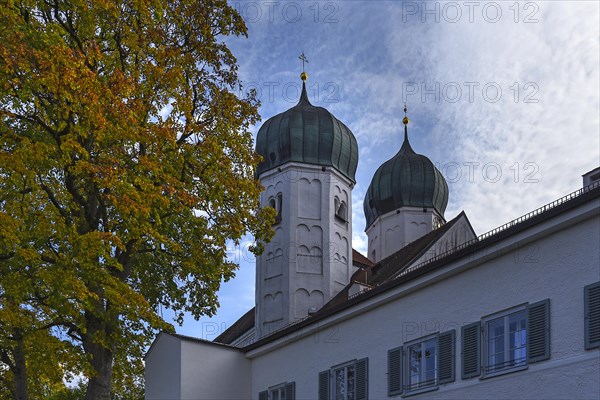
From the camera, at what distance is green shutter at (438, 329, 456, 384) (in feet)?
61.4

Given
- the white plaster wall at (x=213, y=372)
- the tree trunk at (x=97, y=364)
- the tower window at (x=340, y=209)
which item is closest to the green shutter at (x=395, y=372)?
the tree trunk at (x=97, y=364)

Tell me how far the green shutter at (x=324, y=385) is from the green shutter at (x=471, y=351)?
5634 mm

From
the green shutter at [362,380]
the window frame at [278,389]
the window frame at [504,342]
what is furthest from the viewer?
the window frame at [278,389]

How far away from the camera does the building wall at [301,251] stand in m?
42.9

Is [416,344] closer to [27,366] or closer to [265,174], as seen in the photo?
[27,366]

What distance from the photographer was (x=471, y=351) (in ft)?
59.5

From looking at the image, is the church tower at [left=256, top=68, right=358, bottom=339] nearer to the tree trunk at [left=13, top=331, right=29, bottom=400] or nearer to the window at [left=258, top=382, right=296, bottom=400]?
the window at [left=258, top=382, right=296, bottom=400]

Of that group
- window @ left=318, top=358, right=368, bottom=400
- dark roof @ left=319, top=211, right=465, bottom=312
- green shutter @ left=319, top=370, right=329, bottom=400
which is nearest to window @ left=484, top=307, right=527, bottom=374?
window @ left=318, top=358, right=368, bottom=400

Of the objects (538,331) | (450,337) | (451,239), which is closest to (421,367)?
(450,337)

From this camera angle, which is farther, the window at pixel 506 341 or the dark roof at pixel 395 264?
the dark roof at pixel 395 264

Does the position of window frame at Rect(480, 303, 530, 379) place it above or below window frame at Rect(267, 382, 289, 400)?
above

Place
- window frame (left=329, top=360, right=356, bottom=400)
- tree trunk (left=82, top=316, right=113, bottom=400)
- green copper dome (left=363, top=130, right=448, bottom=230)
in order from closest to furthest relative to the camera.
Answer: tree trunk (left=82, top=316, right=113, bottom=400)
window frame (left=329, top=360, right=356, bottom=400)
green copper dome (left=363, top=130, right=448, bottom=230)

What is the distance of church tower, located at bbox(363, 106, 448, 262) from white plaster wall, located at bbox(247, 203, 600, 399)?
27.5 meters

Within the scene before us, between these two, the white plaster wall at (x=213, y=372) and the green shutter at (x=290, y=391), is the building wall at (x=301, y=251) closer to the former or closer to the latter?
the white plaster wall at (x=213, y=372)
